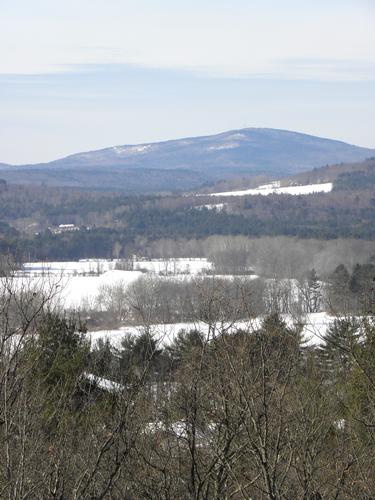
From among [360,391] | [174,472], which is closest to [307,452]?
[174,472]

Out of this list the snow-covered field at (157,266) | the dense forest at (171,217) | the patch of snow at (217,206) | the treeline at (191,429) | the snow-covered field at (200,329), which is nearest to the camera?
the treeline at (191,429)

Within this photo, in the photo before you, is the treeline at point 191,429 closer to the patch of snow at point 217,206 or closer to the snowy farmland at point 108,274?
the snowy farmland at point 108,274

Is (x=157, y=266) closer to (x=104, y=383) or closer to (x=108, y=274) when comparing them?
(x=108, y=274)

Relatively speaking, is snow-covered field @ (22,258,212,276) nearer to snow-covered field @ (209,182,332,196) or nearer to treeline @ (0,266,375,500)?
snow-covered field @ (209,182,332,196)

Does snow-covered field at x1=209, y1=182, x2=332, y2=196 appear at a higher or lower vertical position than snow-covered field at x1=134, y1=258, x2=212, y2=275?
higher

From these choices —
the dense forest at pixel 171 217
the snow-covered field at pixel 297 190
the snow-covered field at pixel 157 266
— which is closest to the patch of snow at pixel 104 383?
the snow-covered field at pixel 157 266

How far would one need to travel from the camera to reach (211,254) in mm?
102375

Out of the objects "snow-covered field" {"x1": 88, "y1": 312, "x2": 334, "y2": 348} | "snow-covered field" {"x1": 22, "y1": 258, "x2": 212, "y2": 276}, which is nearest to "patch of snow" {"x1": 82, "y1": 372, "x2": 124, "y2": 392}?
"snow-covered field" {"x1": 88, "y1": 312, "x2": 334, "y2": 348}

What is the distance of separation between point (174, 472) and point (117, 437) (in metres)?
1.72

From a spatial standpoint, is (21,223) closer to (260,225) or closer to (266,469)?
(260,225)

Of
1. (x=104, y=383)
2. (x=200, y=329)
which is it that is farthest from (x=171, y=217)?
(x=200, y=329)

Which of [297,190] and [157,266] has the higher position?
[297,190]

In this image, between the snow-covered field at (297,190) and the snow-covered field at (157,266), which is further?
the snow-covered field at (297,190)

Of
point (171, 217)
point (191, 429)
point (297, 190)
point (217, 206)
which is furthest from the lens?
point (297, 190)
